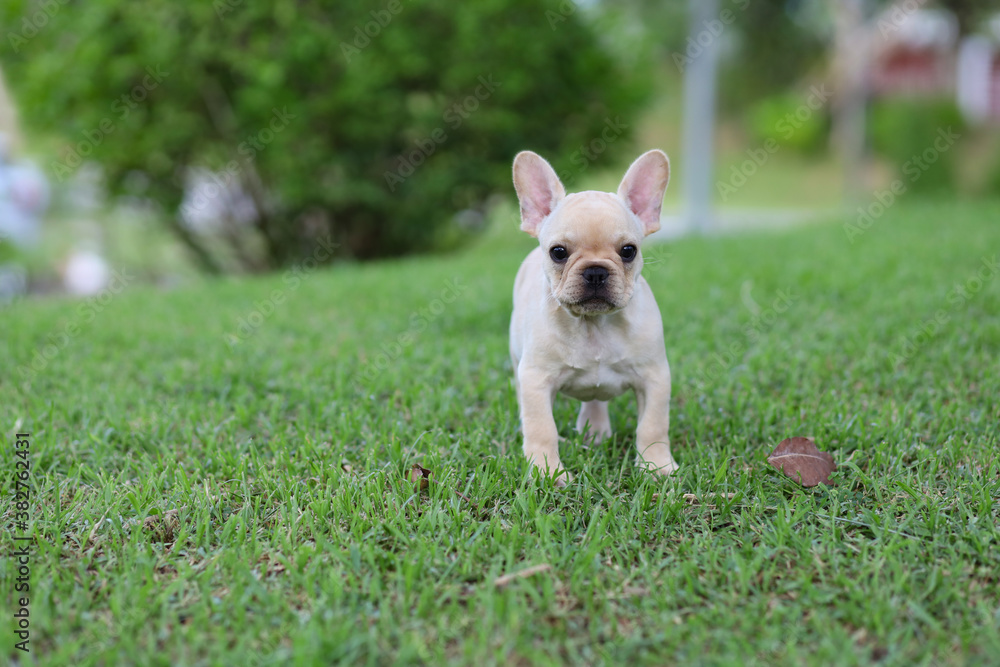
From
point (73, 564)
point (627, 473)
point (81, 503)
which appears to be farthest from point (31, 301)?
point (627, 473)

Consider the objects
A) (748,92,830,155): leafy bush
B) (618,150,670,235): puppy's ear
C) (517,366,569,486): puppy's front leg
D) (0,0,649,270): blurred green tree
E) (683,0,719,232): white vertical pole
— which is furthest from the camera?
(748,92,830,155): leafy bush

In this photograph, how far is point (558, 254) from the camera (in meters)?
2.96

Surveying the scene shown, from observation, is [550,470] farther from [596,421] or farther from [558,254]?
[558,254]

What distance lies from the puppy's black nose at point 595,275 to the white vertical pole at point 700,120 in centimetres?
927

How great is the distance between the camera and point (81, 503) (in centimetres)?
295

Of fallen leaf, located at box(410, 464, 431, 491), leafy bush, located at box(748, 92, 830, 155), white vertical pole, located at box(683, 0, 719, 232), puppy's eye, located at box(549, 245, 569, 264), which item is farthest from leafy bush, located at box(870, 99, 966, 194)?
fallen leaf, located at box(410, 464, 431, 491)

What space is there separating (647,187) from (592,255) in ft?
1.75

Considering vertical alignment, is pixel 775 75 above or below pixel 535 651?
above

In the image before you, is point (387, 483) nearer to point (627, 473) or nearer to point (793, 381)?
point (627, 473)

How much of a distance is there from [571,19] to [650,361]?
311 inches

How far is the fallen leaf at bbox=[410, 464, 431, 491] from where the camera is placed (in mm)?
2982

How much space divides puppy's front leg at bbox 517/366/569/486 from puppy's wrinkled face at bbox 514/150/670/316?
12.6 inches

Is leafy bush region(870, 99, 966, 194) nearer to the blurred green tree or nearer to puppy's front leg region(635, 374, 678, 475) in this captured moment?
the blurred green tree

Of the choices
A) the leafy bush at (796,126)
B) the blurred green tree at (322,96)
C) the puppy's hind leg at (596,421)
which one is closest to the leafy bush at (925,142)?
the blurred green tree at (322,96)
